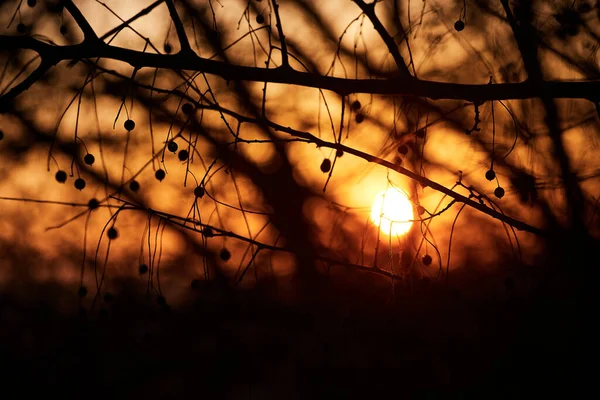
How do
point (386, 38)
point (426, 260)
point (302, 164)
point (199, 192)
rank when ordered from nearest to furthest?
point (386, 38) < point (199, 192) < point (426, 260) < point (302, 164)

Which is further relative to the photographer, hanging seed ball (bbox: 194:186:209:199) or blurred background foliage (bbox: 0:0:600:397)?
blurred background foliage (bbox: 0:0:600:397)

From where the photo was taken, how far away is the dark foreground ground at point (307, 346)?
3637 millimetres

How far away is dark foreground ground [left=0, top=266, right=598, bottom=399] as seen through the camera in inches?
143

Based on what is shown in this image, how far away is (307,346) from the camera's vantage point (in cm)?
478

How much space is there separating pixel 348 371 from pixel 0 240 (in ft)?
10.7

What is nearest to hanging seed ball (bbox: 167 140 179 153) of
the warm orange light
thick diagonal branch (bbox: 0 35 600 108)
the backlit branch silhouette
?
the backlit branch silhouette

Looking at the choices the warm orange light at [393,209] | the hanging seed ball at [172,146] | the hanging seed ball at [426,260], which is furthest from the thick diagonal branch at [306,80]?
the hanging seed ball at [426,260]

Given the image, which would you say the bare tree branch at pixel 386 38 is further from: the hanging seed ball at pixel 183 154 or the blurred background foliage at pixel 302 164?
the hanging seed ball at pixel 183 154

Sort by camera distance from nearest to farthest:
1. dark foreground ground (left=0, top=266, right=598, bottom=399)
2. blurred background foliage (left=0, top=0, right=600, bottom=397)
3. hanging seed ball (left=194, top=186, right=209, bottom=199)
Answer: hanging seed ball (left=194, top=186, right=209, bottom=199), blurred background foliage (left=0, top=0, right=600, bottom=397), dark foreground ground (left=0, top=266, right=598, bottom=399)

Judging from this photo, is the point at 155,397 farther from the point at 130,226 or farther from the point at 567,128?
the point at 567,128

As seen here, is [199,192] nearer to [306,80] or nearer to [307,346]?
[306,80]

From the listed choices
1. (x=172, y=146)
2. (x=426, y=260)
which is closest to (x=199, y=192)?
(x=172, y=146)

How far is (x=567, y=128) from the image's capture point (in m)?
3.44

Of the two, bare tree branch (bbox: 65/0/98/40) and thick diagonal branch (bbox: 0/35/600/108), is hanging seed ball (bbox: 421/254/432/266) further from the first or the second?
bare tree branch (bbox: 65/0/98/40)
